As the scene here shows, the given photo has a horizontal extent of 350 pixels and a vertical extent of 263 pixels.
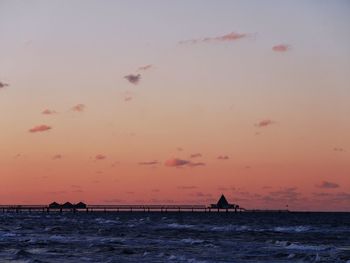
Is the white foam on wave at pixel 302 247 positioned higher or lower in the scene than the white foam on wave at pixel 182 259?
higher

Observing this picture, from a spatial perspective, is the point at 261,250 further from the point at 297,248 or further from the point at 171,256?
the point at 171,256

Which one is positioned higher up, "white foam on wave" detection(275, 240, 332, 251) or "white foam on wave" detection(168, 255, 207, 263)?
"white foam on wave" detection(275, 240, 332, 251)

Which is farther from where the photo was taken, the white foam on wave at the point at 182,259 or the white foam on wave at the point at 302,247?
the white foam on wave at the point at 302,247

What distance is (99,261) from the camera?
1742 inches

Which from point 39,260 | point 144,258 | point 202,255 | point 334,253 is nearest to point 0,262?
point 39,260

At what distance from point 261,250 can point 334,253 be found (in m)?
5.50

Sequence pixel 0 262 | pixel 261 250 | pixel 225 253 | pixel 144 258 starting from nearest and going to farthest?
1. pixel 0 262
2. pixel 144 258
3. pixel 225 253
4. pixel 261 250

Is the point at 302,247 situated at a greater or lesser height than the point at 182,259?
greater

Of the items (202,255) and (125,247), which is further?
(125,247)

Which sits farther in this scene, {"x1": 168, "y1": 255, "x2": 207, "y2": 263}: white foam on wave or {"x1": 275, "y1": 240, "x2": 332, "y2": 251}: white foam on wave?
{"x1": 275, "y1": 240, "x2": 332, "y2": 251}: white foam on wave

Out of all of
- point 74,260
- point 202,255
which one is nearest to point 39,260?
point 74,260

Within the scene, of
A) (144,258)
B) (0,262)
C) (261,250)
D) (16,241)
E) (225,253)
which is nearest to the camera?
(0,262)

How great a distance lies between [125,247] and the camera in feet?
184

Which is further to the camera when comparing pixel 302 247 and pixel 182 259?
pixel 302 247
